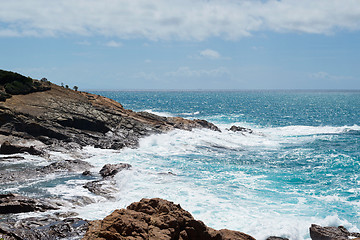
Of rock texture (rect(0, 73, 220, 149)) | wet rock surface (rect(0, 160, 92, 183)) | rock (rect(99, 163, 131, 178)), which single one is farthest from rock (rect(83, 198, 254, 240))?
rock texture (rect(0, 73, 220, 149))

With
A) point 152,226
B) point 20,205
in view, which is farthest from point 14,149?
point 152,226

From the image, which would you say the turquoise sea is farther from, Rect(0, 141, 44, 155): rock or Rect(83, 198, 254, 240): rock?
Rect(0, 141, 44, 155): rock

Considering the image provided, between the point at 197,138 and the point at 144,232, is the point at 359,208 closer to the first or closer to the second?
the point at 144,232

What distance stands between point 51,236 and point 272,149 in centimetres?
3042

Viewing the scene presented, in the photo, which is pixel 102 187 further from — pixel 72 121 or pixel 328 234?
pixel 72 121

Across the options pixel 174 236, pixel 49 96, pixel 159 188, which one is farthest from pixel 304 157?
pixel 49 96

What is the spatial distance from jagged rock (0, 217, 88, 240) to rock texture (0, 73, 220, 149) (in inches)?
732

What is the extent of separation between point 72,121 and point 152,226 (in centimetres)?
2784

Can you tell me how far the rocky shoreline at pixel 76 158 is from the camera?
32.8 ft

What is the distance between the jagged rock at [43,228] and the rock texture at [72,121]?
18597 mm

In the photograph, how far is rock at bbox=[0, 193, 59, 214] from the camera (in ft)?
47.7

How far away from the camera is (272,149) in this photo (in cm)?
3822

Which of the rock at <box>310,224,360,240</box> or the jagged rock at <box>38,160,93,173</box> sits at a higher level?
the rock at <box>310,224,360,240</box>

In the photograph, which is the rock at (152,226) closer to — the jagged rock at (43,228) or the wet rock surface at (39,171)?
the jagged rock at (43,228)
